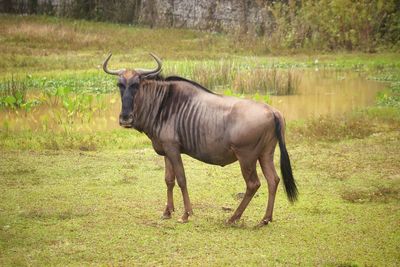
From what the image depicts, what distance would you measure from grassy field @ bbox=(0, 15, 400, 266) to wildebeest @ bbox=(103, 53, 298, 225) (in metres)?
0.49

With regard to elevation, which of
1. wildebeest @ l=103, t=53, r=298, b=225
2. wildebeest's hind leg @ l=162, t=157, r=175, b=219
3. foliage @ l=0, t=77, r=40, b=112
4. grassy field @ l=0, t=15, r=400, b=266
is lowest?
foliage @ l=0, t=77, r=40, b=112

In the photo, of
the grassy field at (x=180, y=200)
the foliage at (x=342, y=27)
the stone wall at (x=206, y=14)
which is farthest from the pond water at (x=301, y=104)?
the stone wall at (x=206, y=14)

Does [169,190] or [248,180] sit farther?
[169,190]

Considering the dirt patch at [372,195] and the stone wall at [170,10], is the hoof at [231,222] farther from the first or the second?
the stone wall at [170,10]

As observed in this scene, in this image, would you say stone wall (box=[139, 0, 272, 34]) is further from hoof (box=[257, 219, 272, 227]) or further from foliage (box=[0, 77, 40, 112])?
hoof (box=[257, 219, 272, 227])

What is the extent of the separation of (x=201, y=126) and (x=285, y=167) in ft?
3.17

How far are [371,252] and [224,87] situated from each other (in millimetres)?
11561

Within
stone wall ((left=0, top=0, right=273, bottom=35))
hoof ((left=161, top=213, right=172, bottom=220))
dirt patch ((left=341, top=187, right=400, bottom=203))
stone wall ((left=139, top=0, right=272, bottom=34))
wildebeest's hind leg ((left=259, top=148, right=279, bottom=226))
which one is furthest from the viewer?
stone wall ((left=0, top=0, right=273, bottom=35))

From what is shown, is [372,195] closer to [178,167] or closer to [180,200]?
[180,200]

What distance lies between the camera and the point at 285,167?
7410mm

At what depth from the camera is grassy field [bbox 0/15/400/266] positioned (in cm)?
645

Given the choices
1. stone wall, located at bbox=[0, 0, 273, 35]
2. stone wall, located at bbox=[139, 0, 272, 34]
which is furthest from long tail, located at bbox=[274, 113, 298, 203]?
stone wall, located at bbox=[0, 0, 273, 35]

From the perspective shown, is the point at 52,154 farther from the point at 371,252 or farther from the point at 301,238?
the point at 371,252

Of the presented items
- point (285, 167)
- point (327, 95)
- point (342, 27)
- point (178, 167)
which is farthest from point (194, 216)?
point (342, 27)
